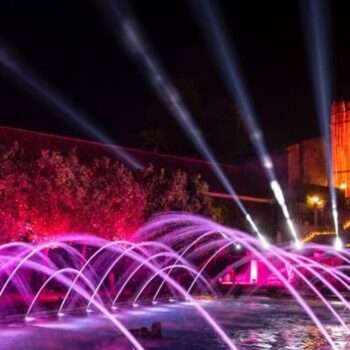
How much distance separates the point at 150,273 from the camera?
27.3 meters

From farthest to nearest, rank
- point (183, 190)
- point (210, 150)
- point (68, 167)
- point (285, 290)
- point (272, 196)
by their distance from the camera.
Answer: point (210, 150), point (272, 196), point (183, 190), point (285, 290), point (68, 167)

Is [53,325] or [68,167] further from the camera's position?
[68,167]

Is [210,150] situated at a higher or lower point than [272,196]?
higher

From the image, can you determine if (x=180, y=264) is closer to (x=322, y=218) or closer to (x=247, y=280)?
(x=247, y=280)

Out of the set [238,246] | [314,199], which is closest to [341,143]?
[314,199]

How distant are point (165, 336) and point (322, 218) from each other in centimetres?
3887

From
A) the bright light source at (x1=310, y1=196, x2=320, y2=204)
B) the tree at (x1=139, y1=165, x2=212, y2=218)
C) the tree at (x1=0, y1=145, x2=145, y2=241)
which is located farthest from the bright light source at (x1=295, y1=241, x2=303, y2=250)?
the tree at (x1=0, y1=145, x2=145, y2=241)

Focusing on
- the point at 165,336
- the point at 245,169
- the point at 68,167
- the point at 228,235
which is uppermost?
the point at 245,169

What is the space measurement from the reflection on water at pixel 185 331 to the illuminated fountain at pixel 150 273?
73 cm

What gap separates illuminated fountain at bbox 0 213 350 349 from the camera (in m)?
21.4

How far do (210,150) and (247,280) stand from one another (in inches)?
1029

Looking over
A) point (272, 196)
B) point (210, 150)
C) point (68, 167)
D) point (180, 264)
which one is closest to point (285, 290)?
point (180, 264)

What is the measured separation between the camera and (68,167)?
81.6 ft

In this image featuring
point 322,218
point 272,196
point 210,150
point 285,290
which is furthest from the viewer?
point 210,150
